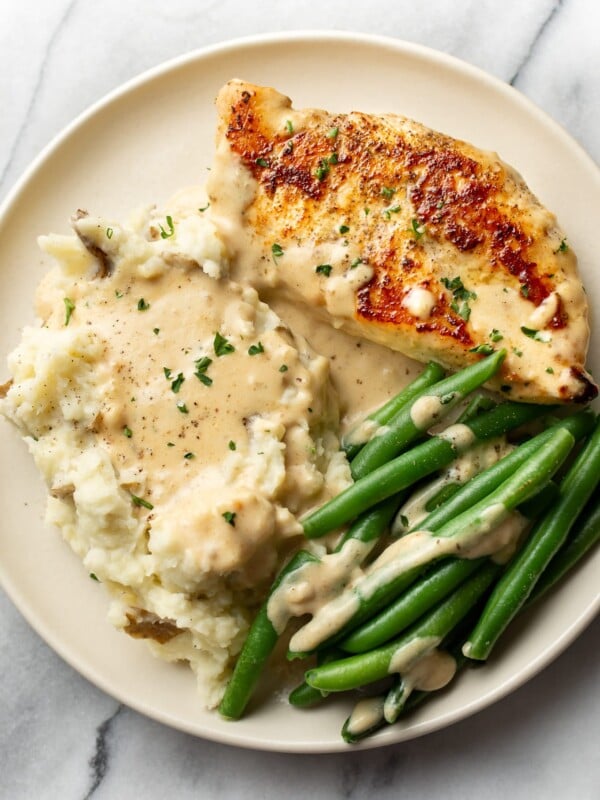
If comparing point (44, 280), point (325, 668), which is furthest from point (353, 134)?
point (325, 668)

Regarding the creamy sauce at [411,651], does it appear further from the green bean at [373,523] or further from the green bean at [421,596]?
the green bean at [373,523]

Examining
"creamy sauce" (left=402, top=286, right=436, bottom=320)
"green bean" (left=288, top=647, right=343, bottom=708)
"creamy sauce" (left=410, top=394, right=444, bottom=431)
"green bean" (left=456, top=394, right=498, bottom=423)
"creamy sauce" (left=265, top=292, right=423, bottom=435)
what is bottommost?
"green bean" (left=288, top=647, right=343, bottom=708)

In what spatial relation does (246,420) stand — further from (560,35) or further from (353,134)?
(560,35)

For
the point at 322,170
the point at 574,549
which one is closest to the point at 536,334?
the point at 574,549

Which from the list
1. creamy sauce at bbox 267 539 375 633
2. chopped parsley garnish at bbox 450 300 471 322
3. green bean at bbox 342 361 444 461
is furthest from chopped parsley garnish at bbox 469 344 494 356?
creamy sauce at bbox 267 539 375 633

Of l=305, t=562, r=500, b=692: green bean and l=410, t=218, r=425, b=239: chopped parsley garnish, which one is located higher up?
l=410, t=218, r=425, b=239: chopped parsley garnish

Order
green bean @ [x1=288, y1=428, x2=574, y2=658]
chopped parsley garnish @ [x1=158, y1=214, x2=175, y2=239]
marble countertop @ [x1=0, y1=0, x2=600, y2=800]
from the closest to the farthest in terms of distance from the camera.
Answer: green bean @ [x1=288, y1=428, x2=574, y2=658], chopped parsley garnish @ [x1=158, y1=214, x2=175, y2=239], marble countertop @ [x1=0, y1=0, x2=600, y2=800]

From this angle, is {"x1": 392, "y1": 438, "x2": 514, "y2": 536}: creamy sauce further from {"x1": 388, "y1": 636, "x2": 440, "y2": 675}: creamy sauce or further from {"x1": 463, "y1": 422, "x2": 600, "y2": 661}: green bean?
{"x1": 388, "y1": 636, "x2": 440, "y2": 675}: creamy sauce
